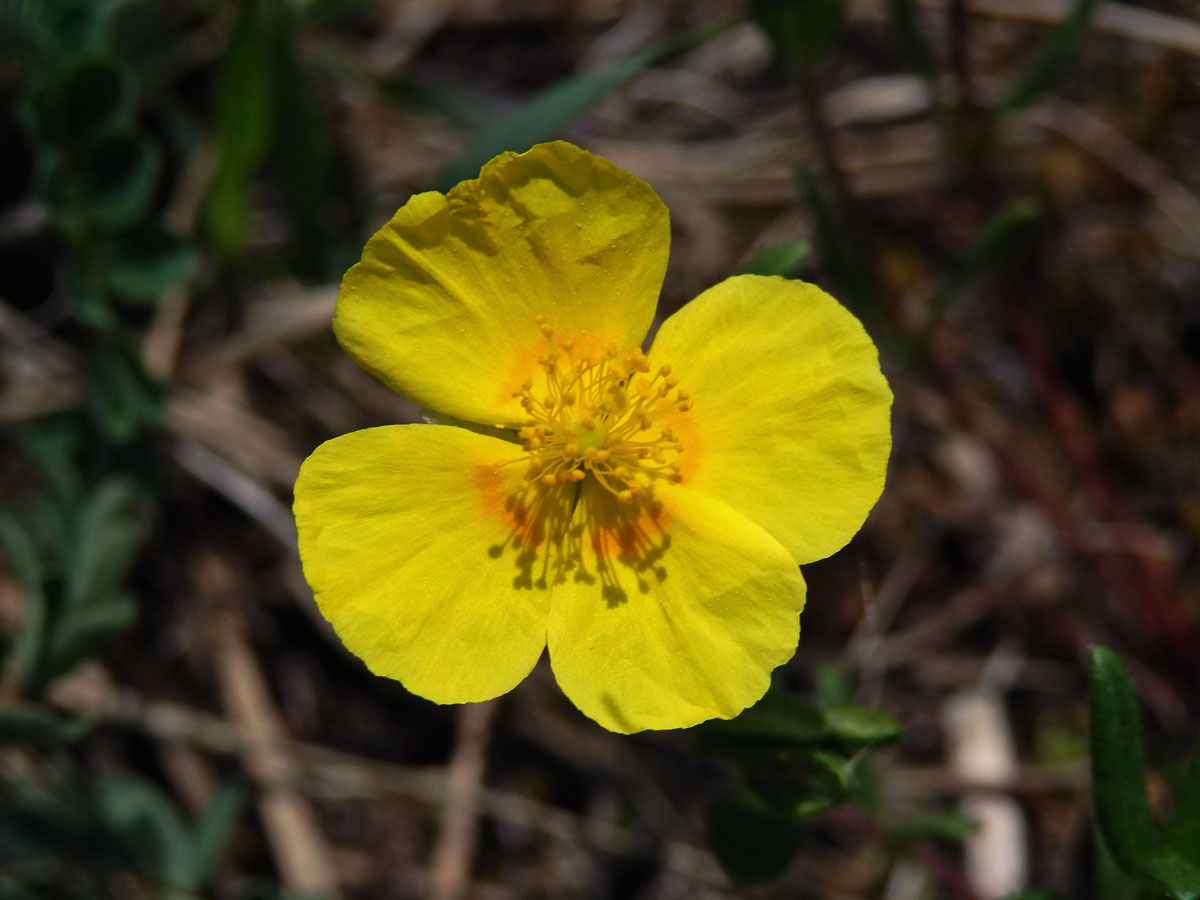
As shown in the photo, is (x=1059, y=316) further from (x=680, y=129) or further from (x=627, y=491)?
(x=627, y=491)

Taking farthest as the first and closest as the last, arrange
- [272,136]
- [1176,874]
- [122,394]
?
[272,136]
[122,394]
[1176,874]

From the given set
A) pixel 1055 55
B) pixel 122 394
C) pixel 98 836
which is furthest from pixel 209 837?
pixel 1055 55

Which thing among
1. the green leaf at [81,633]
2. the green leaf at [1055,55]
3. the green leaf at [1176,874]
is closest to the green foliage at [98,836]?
the green leaf at [81,633]

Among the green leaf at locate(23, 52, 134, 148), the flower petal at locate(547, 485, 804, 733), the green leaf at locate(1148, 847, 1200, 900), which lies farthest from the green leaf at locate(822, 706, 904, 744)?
the green leaf at locate(23, 52, 134, 148)

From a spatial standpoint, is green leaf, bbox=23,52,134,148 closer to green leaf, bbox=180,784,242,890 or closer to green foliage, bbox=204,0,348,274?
green foliage, bbox=204,0,348,274

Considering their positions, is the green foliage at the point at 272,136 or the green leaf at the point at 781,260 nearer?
the green leaf at the point at 781,260

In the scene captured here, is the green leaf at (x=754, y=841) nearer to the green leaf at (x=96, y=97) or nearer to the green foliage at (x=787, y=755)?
the green foliage at (x=787, y=755)

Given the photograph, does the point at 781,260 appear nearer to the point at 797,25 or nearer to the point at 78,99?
the point at 797,25
